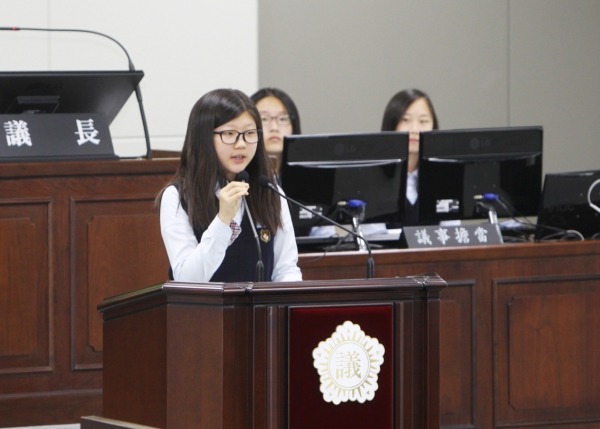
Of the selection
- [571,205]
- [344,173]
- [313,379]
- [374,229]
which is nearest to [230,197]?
[313,379]

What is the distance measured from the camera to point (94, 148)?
3.93 m

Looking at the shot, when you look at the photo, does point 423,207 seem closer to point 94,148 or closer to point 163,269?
point 163,269

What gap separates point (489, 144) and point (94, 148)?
1.60 meters

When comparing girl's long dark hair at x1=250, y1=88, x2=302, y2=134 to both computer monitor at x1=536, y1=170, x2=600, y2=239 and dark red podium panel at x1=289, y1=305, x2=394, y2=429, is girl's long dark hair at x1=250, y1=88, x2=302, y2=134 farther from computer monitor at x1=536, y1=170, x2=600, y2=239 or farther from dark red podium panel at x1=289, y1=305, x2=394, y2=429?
dark red podium panel at x1=289, y1=305, x2=394, y2=429

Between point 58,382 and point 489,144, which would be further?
point 489,144

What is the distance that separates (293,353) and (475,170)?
215 cm

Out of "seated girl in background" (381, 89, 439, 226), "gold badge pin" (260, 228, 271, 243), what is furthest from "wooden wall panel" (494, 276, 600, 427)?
"gold badge pin" (260, 228, 271, 243)

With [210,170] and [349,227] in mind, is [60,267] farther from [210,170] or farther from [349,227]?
[210,170]

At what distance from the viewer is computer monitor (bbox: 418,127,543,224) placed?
4.07 metres

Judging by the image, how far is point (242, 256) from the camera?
271cm

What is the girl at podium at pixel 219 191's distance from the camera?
2662 millimetres

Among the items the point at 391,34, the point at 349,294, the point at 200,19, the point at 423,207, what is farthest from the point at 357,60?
the point at 349,294

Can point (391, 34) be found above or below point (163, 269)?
above

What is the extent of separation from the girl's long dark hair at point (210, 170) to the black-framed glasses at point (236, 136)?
0.04 meters
